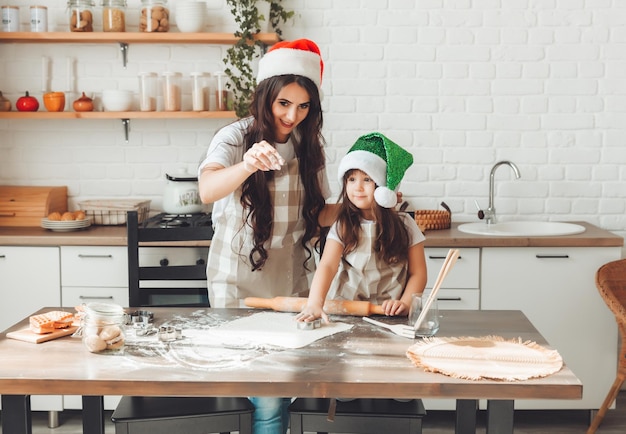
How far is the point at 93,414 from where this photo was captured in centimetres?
249

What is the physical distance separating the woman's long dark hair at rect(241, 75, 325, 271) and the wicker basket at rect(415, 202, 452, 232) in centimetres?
122

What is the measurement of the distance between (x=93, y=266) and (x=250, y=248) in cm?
134

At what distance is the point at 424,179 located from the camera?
4.41 meters

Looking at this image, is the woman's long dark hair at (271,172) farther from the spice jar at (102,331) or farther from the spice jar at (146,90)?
the spice jar at (146,90)

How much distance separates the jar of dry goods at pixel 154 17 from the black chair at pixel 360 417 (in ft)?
7.89

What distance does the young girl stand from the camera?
259cm

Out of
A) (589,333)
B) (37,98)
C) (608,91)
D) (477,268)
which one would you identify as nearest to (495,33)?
(608,91)

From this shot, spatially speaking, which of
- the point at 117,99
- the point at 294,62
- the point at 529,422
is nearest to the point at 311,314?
the point at 294,62

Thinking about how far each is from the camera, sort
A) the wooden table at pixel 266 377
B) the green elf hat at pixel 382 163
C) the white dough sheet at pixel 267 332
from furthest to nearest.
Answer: the green elf hat at pixel 382 163, the white dough sheet at pixel 267 332, the wooden table at pixel 266 377

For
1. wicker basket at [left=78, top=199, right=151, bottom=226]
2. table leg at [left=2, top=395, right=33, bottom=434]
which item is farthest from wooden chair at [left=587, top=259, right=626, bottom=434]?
table leg at [left=2, top=395, right=33, bottom=434]

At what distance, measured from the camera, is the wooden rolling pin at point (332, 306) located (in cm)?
245

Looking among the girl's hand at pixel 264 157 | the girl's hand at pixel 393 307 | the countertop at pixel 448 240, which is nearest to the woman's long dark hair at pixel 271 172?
the girl's hand at pixel 264 157

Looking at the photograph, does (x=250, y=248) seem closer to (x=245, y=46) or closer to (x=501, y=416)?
(x=501, y=416)

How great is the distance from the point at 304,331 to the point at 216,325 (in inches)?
10.4
